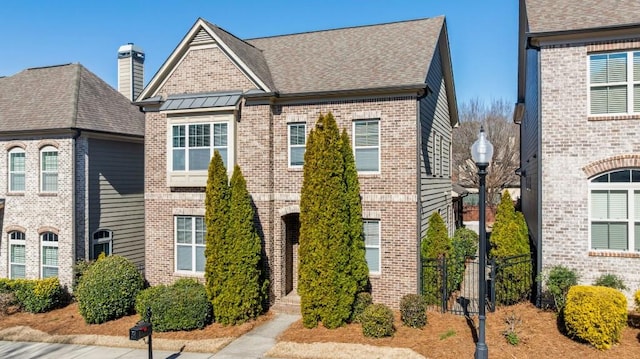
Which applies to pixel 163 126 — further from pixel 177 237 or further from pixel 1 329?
pixel 1 329

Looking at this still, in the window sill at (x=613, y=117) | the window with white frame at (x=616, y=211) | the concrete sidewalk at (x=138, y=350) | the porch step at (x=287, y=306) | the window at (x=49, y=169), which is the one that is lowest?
the concrete sidewalk at (x=138, y=350)

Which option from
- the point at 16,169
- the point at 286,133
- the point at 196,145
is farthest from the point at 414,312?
the point at 16,169

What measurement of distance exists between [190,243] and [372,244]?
6203mm

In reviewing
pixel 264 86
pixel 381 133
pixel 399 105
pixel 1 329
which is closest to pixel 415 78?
pixel 399 105

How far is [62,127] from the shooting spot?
16250 mm

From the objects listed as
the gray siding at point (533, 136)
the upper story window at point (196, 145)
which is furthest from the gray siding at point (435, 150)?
the upper story window at point (196, 145)

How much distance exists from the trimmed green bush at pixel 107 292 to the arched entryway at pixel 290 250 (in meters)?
4.92

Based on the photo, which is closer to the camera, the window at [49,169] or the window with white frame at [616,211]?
the window with white frame at [616,211]

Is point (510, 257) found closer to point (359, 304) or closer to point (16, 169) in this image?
point (359, 304)

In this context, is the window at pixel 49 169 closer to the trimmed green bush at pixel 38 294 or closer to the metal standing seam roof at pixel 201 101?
the trimmed green bush at pixel 38 294

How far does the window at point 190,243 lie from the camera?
50.3ft

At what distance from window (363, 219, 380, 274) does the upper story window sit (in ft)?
15.6

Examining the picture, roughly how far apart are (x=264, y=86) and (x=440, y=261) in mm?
7638

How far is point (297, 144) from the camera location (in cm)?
1486
